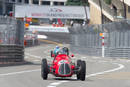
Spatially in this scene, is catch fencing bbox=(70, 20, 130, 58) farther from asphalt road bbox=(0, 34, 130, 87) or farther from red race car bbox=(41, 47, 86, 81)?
red race car bbox=(41, 47, 86, 81)

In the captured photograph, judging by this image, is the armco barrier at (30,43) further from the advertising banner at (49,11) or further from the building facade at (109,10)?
the advertising banner at (49,11)

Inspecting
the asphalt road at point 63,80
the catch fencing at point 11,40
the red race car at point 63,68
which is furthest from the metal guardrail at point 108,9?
the red race car at point 63,68

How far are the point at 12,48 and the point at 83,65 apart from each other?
12.4m

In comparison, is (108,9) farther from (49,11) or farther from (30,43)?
(30,43)

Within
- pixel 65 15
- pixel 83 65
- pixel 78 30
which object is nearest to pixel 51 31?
pixel 65 15

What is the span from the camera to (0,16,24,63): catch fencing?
2623cm

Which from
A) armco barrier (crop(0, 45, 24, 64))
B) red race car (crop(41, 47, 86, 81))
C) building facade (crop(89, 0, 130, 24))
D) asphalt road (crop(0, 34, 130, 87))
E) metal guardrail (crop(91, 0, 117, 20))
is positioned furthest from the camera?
metal guardrail (crop(91, 0, 117, 20))

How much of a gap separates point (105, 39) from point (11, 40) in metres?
13.4

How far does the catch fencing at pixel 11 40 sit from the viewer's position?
86.1 feet

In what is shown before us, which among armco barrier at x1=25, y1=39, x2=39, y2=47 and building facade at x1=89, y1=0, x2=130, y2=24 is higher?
building facade at x1=89, y1=0, x2=130, y2=24

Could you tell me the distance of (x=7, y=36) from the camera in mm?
26516

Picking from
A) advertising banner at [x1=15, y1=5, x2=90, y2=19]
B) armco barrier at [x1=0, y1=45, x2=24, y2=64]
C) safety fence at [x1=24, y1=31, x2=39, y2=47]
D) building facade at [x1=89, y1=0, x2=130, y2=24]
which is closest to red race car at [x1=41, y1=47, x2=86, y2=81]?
armco barrier at [x1=0, y1=45, x2=24, y2=64]

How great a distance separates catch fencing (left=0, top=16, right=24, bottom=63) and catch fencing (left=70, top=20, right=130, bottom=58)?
35.6 feet

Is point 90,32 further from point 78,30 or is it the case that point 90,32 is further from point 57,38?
point 57,38
